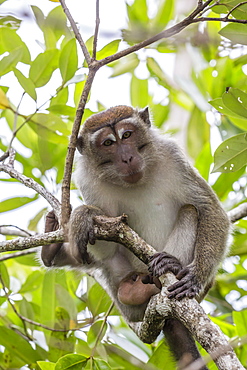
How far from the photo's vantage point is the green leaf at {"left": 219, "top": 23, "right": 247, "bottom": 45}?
3959 millimetres

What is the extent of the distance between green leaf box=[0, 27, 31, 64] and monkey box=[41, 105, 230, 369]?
91cm

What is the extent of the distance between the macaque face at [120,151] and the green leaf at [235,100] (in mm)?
1166

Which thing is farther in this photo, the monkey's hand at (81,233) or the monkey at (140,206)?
the monkey at (140,206)

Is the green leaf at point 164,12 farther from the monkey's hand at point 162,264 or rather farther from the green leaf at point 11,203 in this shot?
the monkey's hand at point 162,264

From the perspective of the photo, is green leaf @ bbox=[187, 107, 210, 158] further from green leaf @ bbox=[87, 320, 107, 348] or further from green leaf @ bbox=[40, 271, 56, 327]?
green leaf @ bbox=[87, 320, 107, 348]

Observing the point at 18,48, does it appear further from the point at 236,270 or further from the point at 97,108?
the point at 236,270

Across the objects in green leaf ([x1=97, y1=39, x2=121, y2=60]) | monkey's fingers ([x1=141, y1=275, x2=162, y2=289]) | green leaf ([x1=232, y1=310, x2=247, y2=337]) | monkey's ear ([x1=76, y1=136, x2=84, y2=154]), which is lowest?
green leaf ([x1=232, y1=310, x2=247, y2=337])

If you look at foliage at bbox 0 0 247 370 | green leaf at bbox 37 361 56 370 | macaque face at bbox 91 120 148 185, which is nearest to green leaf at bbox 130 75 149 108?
foliage at bbox 0 0 247 370

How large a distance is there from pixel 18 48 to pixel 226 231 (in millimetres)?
2650

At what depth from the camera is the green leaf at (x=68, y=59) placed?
5.10 meters

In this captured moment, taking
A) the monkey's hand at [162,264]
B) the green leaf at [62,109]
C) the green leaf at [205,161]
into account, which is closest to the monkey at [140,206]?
the monkey's hand at [162,264]

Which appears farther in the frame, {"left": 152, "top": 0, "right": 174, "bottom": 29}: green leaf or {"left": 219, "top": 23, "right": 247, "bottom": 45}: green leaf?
{"left": 152, "top": 0, "right": 174, "bottom": 29}: green leaf

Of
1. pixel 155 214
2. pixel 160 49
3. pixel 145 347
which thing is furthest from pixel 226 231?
pixel 160 49

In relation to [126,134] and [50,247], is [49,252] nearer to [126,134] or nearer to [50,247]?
[50,247]
